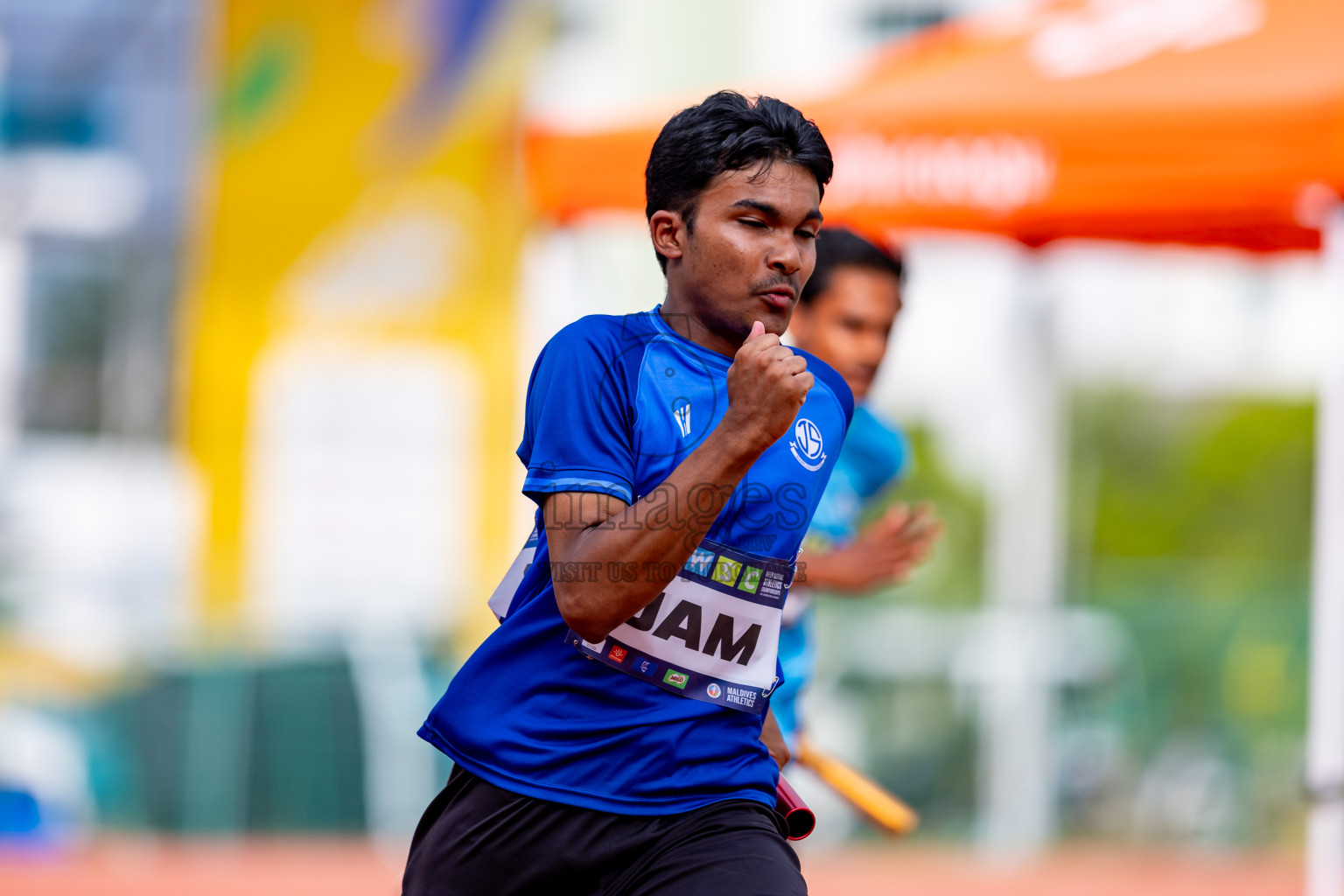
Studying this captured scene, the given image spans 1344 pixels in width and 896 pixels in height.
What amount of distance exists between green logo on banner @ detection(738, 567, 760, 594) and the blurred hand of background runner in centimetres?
101

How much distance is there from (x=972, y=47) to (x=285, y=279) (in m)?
5.11

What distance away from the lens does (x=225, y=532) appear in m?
8.64

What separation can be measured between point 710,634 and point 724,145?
0.59m

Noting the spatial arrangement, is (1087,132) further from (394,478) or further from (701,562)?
(394,478)

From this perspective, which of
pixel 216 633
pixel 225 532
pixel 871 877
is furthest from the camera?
pixel 225 532

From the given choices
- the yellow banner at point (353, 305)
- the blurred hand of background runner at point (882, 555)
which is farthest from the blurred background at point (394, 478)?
the blurred hand of background runner at point (882, 555)

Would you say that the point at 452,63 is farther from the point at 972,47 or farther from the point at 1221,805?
the point at 1221,805

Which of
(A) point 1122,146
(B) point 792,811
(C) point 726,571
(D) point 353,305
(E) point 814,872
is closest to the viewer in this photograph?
(C) point 726,571

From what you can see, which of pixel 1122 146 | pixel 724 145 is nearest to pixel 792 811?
pixel 724 145

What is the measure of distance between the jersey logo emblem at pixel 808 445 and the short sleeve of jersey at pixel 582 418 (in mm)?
225

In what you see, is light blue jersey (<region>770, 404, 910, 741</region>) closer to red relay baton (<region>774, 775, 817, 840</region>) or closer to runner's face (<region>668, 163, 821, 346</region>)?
red relay baton (<region>774, 775, 817, 840</region>)

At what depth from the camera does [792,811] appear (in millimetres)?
2059

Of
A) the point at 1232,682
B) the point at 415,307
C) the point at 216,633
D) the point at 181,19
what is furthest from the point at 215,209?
the point at 1232,682

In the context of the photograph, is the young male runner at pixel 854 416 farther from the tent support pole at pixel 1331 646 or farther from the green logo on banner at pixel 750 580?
the tent support pole at pixel 1331 646
